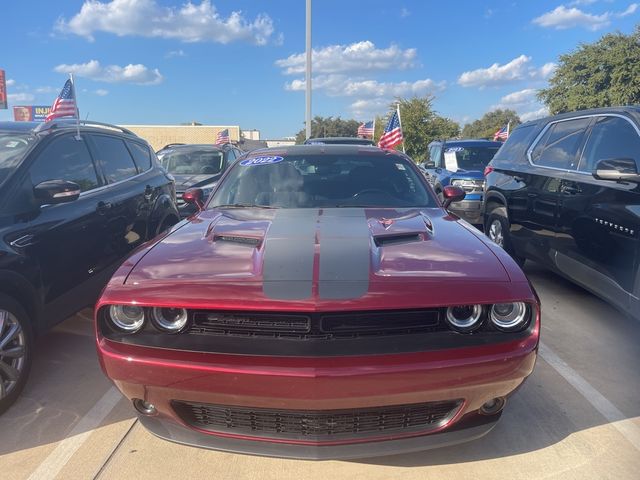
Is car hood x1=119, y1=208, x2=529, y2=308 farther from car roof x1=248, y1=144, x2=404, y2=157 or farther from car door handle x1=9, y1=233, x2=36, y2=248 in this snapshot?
car roof x1=248, y1=144, x2=404, y2=157

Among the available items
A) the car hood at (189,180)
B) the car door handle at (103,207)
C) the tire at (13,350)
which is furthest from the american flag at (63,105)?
the tire at (13,350)

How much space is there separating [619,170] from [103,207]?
4085mm

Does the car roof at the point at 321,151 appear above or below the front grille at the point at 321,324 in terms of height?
above

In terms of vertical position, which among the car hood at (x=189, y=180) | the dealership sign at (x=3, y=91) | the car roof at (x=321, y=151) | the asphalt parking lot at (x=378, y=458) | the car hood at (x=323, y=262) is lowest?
the asphalt parking lot at (x=378, y=458)

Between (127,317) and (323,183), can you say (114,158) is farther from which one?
(127,317)

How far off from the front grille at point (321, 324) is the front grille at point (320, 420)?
313mm

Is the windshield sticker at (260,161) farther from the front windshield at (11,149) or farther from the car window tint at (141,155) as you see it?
the car window tint at (141,155)

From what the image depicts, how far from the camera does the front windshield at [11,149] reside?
3.33 metres

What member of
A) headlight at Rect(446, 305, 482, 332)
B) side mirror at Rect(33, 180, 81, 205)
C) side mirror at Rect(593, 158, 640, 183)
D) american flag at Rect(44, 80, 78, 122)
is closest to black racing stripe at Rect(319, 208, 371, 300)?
headlight at Rect(446, 305, 482, 332)

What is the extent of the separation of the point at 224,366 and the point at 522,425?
1811 millimetres

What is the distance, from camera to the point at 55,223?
3488 mm

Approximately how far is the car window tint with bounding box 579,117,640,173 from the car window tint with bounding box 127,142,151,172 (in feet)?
14.5

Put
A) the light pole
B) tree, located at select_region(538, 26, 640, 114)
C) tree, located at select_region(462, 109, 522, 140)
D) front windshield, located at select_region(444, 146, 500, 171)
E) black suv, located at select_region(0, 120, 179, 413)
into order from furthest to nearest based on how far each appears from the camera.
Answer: tree, located at select_region(462, 109, 522, 140) → tree, located at select_region(538, 26, 640, 114) → the light pole → front windshield, located at select_region(444, 146, 500, 171) → black suv, located at select_region(0, 120, 179, 413)

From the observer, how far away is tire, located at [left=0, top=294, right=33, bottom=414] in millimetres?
2930
